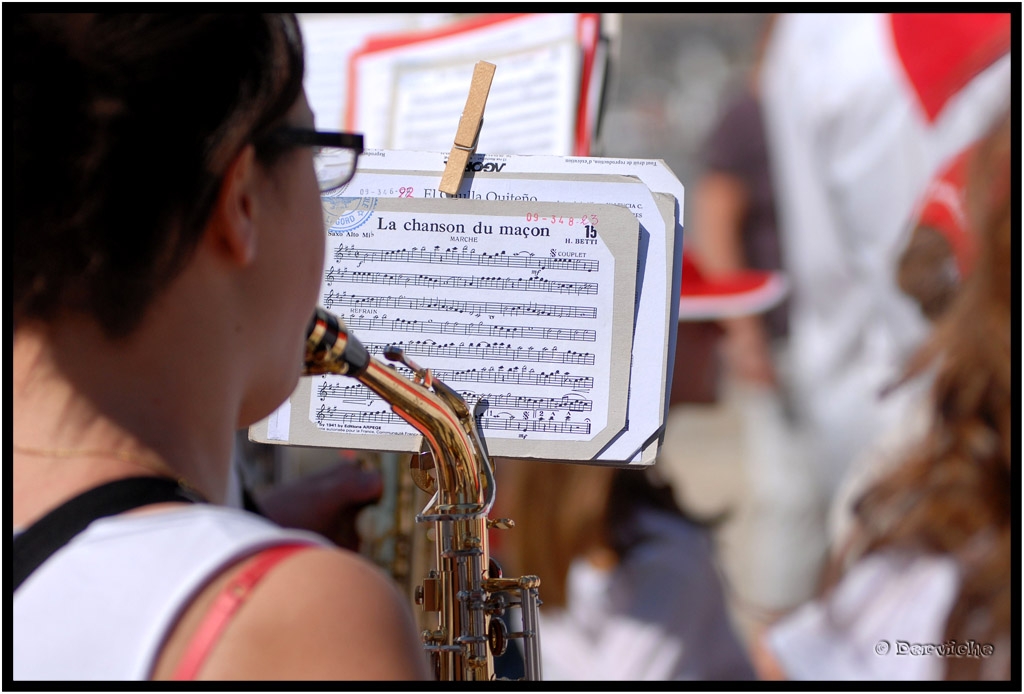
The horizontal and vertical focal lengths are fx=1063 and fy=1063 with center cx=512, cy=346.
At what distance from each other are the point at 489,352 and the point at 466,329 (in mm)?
48

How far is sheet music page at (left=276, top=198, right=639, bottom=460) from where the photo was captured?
1.53m

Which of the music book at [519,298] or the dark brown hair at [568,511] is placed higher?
the music book at [519,298]

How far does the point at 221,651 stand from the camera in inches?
31.1

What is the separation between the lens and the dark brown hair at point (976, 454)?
3.19m

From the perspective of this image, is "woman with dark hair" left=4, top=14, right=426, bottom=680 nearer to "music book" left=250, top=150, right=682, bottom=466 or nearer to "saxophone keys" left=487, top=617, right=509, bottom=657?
"music book" left=250, top=150, right=682, bottom=466

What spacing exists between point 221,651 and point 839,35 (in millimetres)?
3565

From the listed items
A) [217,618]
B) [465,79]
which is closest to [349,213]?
[217,618]

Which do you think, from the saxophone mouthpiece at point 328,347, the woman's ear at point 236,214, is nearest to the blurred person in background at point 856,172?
the saxophone mouthpiece at point 328,347

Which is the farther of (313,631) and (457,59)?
(457,59)

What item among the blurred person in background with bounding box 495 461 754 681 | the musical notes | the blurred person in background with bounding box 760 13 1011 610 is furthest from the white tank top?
the blurred person in background with bounding box 760 13 1011 610

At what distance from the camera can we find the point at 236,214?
38.4 inches

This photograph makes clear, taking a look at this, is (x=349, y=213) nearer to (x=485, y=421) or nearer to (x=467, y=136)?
(x=467, y=136)

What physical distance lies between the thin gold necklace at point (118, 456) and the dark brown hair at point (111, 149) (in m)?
0.11

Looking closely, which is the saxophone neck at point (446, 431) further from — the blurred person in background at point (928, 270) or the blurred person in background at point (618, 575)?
the blurred person in background at point (928, 270)
